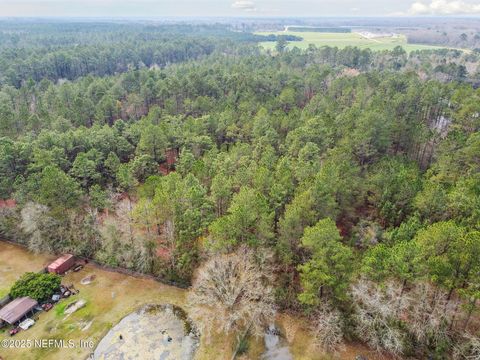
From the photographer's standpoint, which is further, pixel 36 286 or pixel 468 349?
pixel 36 286

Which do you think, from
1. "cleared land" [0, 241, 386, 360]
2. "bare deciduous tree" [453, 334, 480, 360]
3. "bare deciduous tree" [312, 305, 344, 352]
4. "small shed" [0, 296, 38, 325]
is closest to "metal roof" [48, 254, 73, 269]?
"cleared land" [0, 241, 386, 360]

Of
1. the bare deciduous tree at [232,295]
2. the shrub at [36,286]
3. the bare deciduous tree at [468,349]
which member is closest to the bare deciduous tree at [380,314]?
the bare deciduous tree at [468,349]

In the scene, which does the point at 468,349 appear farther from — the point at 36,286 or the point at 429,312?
the point at 36,286

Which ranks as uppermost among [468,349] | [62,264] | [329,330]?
[468,349]

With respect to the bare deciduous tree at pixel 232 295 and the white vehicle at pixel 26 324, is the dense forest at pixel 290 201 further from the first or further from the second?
the white vehicle at pixel 26 324

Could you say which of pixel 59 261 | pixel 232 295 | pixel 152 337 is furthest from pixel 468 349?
pixel 59 261

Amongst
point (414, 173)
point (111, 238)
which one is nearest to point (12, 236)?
point (111, 238)

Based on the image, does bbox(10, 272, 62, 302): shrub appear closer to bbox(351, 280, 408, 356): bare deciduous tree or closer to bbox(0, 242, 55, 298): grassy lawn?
bbox(0, 242, 55, 298): grassy lawn
